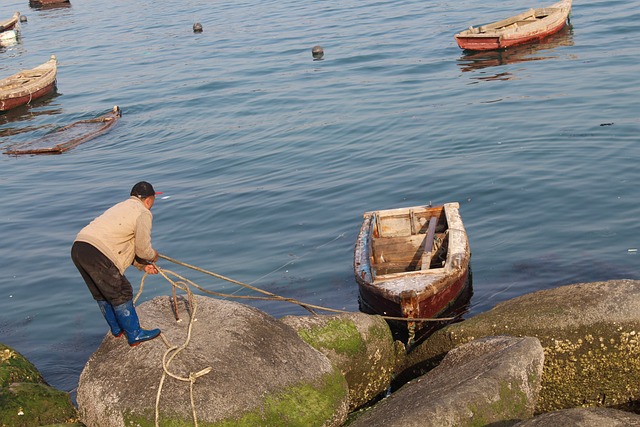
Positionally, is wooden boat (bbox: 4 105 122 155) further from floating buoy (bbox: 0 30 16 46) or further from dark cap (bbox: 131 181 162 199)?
floating buoy (bbox: 0 30 16 46)

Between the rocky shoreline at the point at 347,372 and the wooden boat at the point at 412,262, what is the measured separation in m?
1.92

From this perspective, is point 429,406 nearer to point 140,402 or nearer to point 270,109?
point 140,402

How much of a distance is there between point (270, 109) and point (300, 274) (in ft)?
50.0

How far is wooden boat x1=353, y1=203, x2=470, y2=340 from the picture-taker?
12320mm

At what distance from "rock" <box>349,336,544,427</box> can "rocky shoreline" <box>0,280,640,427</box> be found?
Result: 0.01 meters

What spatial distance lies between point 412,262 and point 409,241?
1.52 ft

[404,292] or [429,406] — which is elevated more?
[429,406]

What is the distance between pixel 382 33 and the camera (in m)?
42.5

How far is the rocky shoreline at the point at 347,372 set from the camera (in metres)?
7.81

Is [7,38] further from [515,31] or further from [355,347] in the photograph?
[355,347]

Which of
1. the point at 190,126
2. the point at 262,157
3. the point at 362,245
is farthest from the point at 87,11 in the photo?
the point at 362,245

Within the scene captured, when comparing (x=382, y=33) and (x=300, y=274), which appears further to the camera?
(x=382, y=33)

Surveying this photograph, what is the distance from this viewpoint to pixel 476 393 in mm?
7719

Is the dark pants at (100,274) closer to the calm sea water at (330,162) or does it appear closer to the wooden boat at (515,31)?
the calm sea water at (330,162)
